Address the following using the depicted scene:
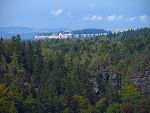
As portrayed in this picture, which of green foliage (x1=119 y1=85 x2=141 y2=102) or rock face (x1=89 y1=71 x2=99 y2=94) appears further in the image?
rock face (x1=89 y1=71 x2=99 y2=94)

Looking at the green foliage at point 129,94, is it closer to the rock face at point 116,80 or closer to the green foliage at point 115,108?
the green foliage at point 115,108

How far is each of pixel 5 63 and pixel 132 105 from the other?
526 inches

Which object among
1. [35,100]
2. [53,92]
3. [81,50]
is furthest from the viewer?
[81,50]

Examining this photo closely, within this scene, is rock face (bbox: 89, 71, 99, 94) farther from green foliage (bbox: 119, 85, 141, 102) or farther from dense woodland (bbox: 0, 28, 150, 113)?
green foliage (bbox: 119, 85, 141, 102)

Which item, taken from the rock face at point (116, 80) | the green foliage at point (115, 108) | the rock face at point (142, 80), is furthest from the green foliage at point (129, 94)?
the rock face at point (116, 80)

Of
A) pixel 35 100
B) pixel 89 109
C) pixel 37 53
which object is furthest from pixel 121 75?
pixel 35 100

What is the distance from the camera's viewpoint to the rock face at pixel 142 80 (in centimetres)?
5124

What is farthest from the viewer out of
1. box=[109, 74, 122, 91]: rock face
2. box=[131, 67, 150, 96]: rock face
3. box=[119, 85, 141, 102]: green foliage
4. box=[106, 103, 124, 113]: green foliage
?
box=[109, 74, 122, 91]: rock face

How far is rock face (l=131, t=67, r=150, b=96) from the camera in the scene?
51244 millimetres

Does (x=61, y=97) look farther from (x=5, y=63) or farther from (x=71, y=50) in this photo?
(x=71, y=50)

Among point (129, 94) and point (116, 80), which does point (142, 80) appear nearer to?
point (116, 80)

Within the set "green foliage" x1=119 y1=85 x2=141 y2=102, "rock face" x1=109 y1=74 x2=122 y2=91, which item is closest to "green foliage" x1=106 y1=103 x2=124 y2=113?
"green foliage" x1=119 y1=85 x2=141 y2=102

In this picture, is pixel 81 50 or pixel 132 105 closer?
pixel 132 105

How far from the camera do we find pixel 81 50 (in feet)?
226
